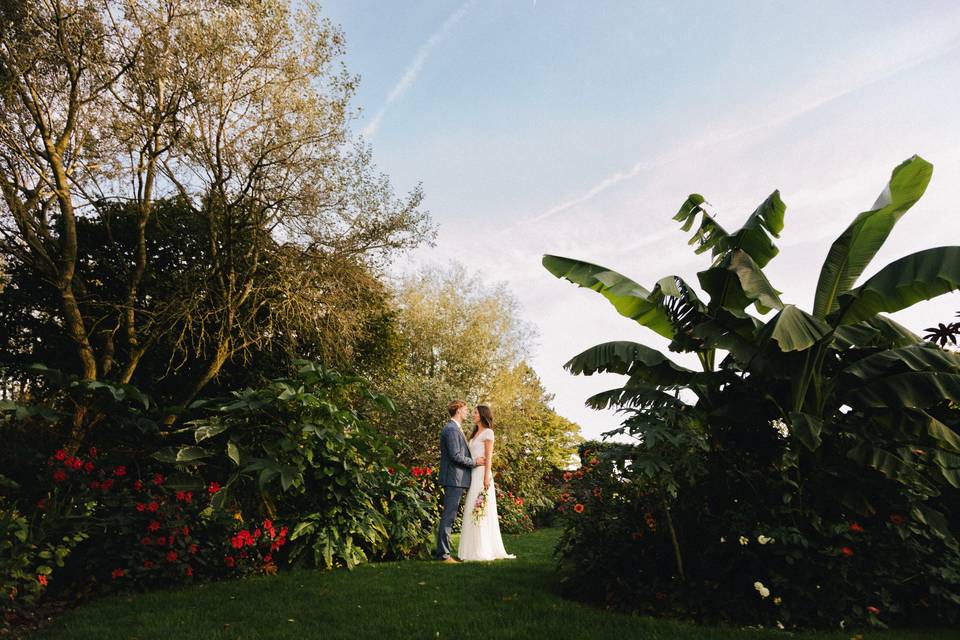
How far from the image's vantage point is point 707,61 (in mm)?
7914

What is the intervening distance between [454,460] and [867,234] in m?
5.48

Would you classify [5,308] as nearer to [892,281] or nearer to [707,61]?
[707,61]

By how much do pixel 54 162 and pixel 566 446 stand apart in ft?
51.0

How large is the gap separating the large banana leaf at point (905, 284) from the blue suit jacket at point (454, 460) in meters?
4.62

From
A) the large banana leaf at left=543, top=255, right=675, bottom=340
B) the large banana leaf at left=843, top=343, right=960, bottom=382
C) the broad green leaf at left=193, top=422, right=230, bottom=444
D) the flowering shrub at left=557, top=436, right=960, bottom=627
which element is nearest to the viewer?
the flowering shrub at left=557, top=436, right=960, bottom=627

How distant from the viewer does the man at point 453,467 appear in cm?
826

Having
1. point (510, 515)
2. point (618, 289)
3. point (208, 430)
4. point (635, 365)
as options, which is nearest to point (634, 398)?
point (635, 365)

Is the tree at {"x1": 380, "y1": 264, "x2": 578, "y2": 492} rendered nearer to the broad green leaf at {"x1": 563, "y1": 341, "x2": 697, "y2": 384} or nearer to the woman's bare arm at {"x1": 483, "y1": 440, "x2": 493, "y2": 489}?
the woman's bare arm at {"x1": 483, "y1": 440, "x2": 493, "y2": 489}

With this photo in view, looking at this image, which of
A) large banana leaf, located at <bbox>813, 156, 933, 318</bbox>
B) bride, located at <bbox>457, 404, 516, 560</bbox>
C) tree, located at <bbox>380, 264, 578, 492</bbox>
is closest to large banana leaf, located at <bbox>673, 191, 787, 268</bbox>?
large banana leaf, located at <bbox>813, 156, 933, 318</bbox>

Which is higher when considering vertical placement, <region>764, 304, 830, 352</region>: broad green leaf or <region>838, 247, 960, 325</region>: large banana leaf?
<region>838, 247, 960, 325</region>: large banana leaf

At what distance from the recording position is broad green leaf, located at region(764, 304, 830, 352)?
582 cm

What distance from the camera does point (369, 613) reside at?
18.6ft

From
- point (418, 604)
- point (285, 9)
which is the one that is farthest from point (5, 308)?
point (418, 604)

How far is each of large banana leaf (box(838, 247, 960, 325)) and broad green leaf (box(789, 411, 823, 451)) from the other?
3.69 feet
